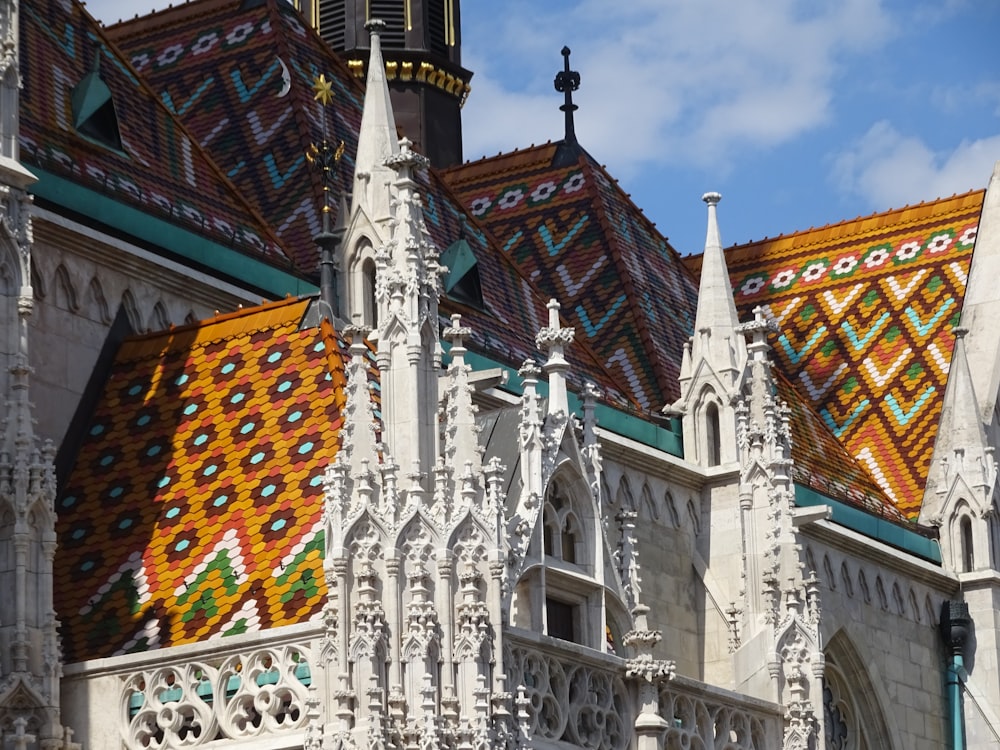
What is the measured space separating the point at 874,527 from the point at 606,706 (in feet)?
27.3

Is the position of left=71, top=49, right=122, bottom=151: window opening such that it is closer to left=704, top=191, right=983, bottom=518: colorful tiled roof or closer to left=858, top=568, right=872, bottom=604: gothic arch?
left=858, top=568, right=872, bottom=604: gothic arch

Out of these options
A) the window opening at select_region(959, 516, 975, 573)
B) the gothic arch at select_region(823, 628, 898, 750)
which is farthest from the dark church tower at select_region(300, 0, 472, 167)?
the gothic arch at select_region(823, 628, 898, 750)

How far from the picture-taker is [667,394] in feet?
72.3

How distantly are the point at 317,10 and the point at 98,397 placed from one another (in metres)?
11.7

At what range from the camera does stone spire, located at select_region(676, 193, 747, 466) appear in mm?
20578

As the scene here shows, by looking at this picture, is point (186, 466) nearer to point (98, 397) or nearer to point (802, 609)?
point (98, 397)

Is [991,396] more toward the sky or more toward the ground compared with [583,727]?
more toward the sky

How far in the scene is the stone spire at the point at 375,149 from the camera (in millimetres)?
18281

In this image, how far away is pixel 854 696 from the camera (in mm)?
22109

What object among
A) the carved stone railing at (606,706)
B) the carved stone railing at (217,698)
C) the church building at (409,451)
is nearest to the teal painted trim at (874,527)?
the church building at (409,451)

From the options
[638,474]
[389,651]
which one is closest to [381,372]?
[389,651]

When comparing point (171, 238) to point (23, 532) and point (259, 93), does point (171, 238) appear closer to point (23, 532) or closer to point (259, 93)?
point (23, 532)

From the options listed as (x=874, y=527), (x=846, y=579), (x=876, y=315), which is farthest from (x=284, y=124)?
(x=876, y=315)

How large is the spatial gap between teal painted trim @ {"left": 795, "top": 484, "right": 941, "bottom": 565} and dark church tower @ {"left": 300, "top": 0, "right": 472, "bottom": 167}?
6.62 metres
